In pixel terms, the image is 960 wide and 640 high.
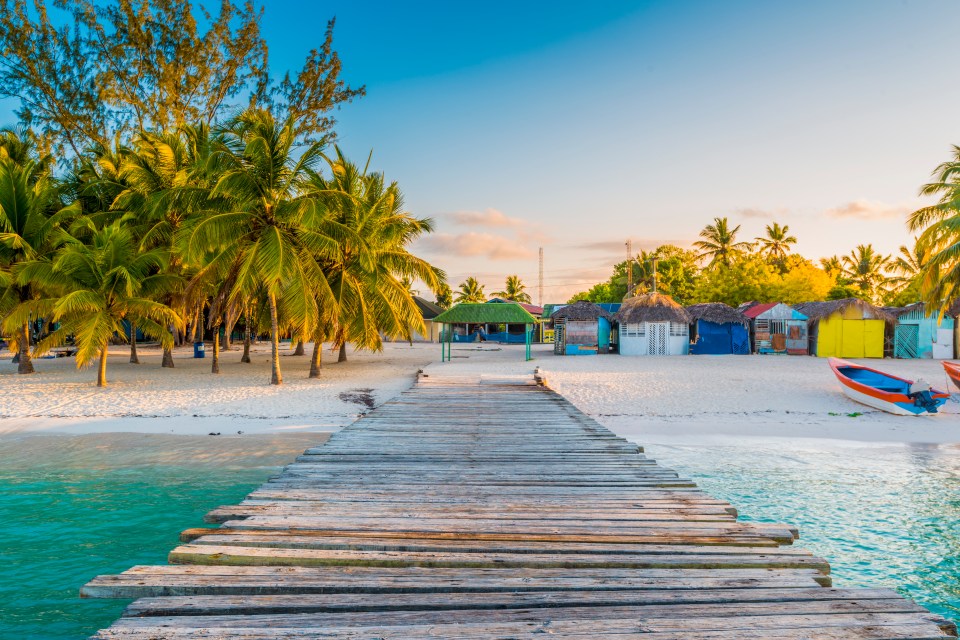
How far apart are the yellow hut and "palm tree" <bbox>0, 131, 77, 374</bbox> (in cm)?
3144

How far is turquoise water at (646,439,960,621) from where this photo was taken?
5793 millimetres

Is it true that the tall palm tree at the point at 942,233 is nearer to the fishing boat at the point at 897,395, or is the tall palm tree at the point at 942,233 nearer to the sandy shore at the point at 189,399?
the fishing boat at the point at 897,395

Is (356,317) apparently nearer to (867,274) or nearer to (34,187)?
(34,187)

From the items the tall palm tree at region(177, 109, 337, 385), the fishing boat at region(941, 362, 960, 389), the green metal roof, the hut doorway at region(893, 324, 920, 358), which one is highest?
the tall palm tree at region(177, 109, 337, 385)

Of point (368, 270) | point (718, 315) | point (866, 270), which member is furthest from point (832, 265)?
point (368, 270)

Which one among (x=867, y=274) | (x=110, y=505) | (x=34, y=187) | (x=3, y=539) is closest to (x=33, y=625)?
(x=3, y=539)

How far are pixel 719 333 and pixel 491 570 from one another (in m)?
29.2

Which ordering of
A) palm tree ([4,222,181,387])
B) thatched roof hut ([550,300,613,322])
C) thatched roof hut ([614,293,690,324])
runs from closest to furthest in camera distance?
palm tree ([4,222,181,387]) < thatched roof hut ([614,293,690,324]) < thatched roof hut ([550,300,613,322])

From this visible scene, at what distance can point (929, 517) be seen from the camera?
7.20 metres

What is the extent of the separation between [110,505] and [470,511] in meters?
5.76

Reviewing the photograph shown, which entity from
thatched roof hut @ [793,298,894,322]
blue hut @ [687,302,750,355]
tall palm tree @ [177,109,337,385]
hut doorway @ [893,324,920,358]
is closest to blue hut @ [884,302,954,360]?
hut doorway @ [893,324,920,358]

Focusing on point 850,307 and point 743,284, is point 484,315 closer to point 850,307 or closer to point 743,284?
point 850,307

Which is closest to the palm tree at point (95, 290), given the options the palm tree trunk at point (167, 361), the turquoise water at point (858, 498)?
the palm tree trunk at point (167, 361)

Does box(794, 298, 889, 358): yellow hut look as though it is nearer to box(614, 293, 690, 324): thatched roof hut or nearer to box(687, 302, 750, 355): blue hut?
box(687, 302, 750, 355): blue hut
